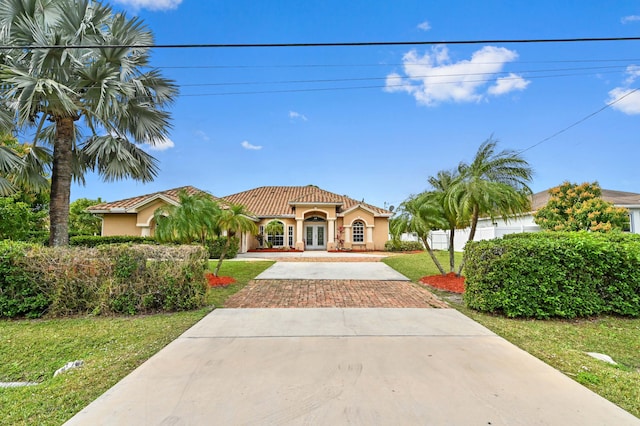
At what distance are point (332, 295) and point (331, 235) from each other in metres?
17.4

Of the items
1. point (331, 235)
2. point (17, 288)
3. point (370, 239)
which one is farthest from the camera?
point (370, 239)

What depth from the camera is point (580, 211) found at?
15.2m

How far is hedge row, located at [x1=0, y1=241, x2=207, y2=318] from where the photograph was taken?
6141 millimetres

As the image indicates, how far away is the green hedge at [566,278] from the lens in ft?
19.3

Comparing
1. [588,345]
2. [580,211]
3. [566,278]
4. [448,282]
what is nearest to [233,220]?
[448,282]

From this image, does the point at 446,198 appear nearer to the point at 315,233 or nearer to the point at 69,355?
the point at 69,355

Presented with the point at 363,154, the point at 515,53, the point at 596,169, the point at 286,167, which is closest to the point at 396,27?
the point at 515,53

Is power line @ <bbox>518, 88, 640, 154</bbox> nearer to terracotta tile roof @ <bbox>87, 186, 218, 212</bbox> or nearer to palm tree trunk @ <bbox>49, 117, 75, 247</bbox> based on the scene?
palm tree trunk @ <bbox>49, 117, 75, 247</bbox>

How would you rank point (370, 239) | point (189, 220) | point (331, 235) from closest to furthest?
1. point (189, 220)
2. point (331, 235)
3. point (370, 239)

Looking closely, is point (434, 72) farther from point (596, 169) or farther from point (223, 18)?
point (596, 169)

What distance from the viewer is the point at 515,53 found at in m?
10.3

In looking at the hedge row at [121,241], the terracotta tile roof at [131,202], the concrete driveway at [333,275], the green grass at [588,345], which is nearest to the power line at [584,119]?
the green grass at [588,345]

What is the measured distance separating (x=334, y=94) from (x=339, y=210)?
1421cm

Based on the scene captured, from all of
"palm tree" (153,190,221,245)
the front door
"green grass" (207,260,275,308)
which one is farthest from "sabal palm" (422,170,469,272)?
the front door
